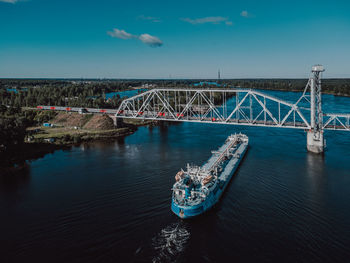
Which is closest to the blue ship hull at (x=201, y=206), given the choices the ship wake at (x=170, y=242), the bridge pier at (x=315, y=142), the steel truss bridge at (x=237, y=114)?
the ship wake at (x=170, y=242)

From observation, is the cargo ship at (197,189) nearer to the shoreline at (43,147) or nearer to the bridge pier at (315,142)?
the bridge pier at (315,142)

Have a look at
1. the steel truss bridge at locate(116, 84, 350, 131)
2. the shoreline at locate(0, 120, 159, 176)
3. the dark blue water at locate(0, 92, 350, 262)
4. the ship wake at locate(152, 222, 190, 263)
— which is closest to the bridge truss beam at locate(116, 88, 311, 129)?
the steel truss bridge at locate(116, 84, 350, 131)

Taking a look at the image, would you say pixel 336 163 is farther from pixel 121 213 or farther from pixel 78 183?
pixel 78 183

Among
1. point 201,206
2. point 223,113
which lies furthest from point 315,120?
point 201,206

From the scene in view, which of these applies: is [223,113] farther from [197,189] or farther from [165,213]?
[165,213]

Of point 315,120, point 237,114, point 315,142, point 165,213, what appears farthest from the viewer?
point 237,114

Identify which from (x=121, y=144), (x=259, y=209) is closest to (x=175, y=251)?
(x=259, y=209)

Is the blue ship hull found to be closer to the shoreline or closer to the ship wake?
the ship wake

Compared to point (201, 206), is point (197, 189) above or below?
above
